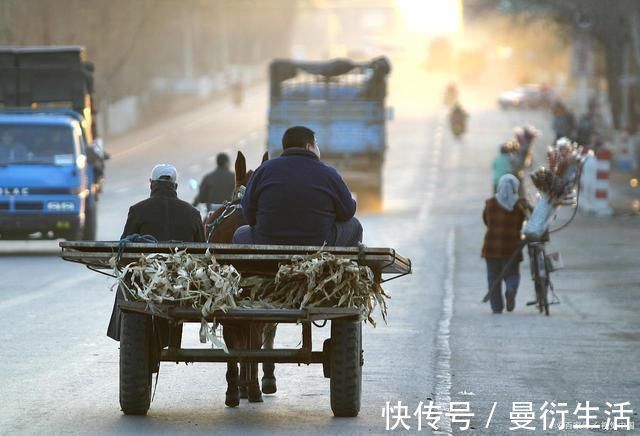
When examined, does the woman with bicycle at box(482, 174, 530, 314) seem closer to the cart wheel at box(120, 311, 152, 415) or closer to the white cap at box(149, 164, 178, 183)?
the white cap at box(149, 164, 178, 183)

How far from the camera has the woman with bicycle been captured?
19484mm

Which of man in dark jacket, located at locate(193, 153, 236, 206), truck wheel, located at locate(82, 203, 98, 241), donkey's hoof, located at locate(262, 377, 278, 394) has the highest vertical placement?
donkey's hoof, located at locate(262, 377, 278, 394)

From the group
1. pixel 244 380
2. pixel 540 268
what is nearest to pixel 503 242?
pixel 540 268

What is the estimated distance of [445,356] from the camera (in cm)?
1480

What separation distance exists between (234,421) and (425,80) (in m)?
104

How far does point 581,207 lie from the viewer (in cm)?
3959

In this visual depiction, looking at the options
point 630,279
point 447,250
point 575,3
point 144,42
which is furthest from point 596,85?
point 630,279

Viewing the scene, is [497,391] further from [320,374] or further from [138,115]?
[138,115]

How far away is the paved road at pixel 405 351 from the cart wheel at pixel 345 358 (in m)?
0.21

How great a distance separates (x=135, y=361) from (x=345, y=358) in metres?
1.25

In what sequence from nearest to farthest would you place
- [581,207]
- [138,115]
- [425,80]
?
1. [581,207]
2. [138,115]
3. [425,80]

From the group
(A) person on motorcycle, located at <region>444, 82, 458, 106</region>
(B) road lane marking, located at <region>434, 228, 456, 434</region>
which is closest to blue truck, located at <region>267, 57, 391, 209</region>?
(B) road lane marking, located at <region>434, 228, 456, 434</region>

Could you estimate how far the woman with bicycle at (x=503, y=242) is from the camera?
19.5m

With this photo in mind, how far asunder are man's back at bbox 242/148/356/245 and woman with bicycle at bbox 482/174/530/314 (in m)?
8.94
